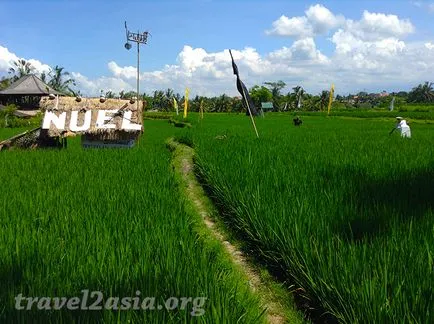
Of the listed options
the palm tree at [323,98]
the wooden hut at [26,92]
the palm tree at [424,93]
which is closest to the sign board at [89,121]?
the wooden hut at [26,92]

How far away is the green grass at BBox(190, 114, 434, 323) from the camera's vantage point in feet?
5.91

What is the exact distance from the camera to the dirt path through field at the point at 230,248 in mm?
2421

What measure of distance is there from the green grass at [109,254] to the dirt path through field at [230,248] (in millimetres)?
139

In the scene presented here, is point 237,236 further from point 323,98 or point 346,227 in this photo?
point 323,98

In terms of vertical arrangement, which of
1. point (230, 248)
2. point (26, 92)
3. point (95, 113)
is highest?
point (26, 92)

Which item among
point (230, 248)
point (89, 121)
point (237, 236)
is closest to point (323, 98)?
point (89, 121)

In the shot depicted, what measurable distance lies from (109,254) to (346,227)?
1584mm

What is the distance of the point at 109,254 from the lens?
216 cm

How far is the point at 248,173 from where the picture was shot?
4773 mm

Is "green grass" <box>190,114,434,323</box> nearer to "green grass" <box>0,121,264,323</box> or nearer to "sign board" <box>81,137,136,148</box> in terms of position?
"green grass" <box>0,121,264,323</box>

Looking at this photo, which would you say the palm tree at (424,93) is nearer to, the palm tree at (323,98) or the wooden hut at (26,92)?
the palm tree at (323,98)

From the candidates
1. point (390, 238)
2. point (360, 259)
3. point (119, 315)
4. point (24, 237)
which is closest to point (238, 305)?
point (119, 315)

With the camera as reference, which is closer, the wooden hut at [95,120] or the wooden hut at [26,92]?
the wooden hut at [95,120]

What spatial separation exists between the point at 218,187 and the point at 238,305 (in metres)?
3.08
